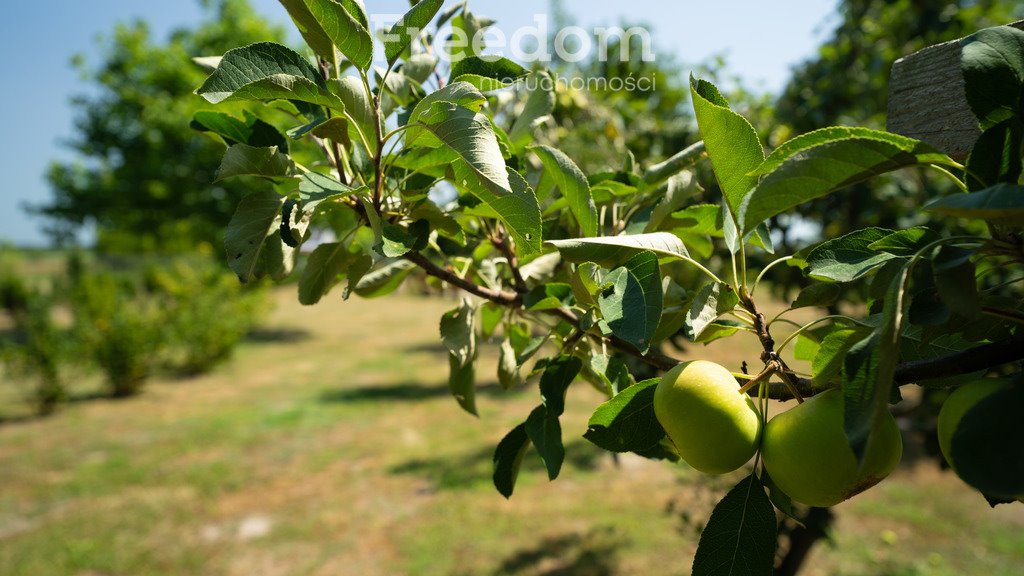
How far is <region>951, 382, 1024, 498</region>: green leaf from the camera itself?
1.25ft

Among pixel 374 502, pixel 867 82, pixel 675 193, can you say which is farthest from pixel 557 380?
pixel 374 502

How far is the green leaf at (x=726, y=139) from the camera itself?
1.75 ft

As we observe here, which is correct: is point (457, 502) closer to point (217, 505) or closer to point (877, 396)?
point (217, 505)

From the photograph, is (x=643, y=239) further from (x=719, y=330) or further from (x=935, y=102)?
(x=935, y=102)

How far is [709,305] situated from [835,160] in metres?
0.18

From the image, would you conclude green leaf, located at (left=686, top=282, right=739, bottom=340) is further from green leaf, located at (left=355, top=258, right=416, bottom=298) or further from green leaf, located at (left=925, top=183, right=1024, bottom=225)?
green leaf, located at (left=355, top=258, right=416, bottom=298)

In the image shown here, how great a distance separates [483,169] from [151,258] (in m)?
17.7

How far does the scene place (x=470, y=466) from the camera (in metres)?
4.47

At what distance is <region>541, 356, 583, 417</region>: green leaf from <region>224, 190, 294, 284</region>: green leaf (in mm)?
354

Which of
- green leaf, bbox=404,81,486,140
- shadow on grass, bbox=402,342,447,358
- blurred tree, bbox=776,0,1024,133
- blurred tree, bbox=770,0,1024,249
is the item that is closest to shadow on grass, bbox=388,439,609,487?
blurred tree, bbox=770,0,1024,249

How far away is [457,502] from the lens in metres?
3.89

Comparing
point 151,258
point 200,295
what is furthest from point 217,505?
point 151,258

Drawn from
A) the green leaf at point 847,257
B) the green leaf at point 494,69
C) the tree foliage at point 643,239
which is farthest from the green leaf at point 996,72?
the green leaf at point 494,69

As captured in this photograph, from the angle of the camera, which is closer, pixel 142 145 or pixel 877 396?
pixel 877 396
